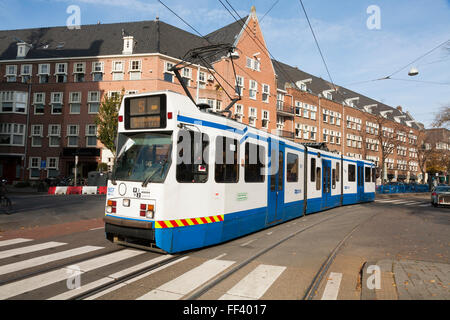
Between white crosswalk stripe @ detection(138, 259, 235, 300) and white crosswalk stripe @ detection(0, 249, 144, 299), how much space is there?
160cm

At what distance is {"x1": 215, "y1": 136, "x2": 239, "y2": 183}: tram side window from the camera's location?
7.21 meters

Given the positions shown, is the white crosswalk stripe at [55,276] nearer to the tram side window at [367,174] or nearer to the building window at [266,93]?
the tram side window at [367,174]

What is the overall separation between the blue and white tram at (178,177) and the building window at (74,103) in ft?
99.1

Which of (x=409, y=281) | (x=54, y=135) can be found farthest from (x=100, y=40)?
(x=409, y=281)

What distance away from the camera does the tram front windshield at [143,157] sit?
6180mm

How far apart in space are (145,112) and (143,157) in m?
0.92

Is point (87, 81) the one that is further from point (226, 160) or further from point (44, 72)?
point (226, 160)

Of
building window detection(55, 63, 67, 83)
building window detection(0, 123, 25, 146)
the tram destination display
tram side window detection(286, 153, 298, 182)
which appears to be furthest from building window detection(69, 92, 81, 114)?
the tram destination display

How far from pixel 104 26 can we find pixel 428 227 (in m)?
37.6

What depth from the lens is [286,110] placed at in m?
41.8

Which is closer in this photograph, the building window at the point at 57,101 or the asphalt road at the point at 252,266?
the asphalt road at the point at 252,266

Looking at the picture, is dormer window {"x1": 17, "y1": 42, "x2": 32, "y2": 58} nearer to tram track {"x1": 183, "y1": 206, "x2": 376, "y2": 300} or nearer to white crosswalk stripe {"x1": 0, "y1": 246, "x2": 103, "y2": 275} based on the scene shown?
white crosswalk stripe {"x1": 0, "y1": 246, "x2": 103, "y2": 275}

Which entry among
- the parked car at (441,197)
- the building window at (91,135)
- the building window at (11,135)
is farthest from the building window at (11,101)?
the parked car at (441,197)
